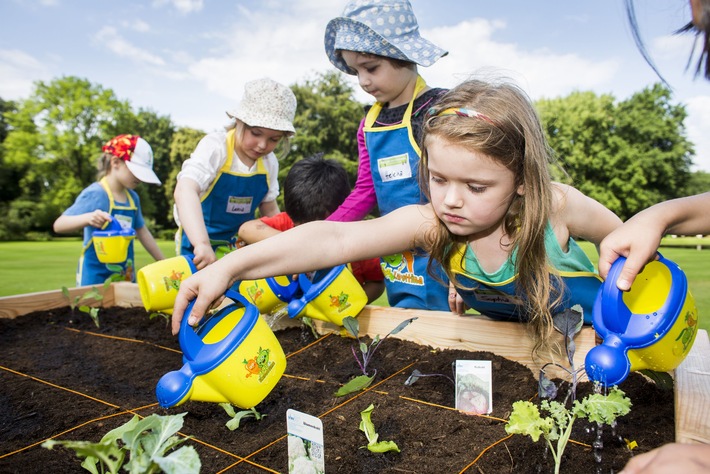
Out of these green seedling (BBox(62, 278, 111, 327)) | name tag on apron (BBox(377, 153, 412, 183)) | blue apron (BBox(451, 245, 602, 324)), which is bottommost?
green seedling (BBox(62, 278, 111, 327))

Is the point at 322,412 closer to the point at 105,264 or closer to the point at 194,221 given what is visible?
the point at 194,221

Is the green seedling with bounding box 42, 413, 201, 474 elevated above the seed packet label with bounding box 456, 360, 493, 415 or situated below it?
above

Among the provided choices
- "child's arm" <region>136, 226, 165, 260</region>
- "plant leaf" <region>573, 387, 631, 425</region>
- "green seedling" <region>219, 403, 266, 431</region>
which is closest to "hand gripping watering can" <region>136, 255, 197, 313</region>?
"green seedling" <region>219, 403, 266, 431</region>

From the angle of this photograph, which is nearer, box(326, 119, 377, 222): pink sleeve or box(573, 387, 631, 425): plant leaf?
box(573, 387, 631, 425): plant leaf

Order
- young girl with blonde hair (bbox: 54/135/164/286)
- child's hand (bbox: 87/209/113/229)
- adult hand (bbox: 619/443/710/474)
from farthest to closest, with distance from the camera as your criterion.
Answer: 1. young girl with blonde hair (bbox: 54/135/164/286)
2. child's hand (bbox: 87/209/113/229)
3. adult hand (bbox: 619/443/710/474)

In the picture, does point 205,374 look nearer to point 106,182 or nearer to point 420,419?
point 420,419

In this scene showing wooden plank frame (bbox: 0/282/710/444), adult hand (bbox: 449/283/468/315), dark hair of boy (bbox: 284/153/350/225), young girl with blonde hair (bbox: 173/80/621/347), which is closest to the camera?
wooden plank frame (bbox: 0/282/710/444)

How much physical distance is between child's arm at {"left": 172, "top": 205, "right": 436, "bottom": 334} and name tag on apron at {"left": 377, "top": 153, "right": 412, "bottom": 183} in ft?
2.36

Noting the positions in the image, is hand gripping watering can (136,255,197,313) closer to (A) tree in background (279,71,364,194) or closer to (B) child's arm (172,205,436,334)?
(B) child's arm (172,205,436,334)

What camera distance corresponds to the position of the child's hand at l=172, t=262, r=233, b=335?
1137mm

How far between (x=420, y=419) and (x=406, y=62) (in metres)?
1.52

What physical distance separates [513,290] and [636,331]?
49 cm

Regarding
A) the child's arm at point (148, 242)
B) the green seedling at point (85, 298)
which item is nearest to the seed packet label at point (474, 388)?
the green seedling at point (85, 298)

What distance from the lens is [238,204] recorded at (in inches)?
118
